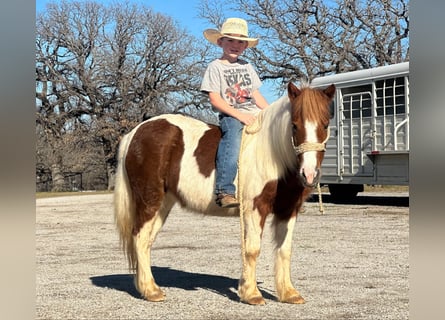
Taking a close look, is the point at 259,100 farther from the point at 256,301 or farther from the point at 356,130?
the point at 356,130

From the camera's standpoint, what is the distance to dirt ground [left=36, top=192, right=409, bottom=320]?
319cm

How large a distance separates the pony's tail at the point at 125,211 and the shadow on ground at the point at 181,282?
242mm

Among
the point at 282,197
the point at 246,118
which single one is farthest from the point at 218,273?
the point at 246,118

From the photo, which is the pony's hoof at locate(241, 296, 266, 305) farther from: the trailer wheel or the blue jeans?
the trailer wheel

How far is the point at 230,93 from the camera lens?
11.7 ft

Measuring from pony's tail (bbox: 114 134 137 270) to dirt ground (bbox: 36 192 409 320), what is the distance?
0.29 m

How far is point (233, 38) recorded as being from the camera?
136 inches

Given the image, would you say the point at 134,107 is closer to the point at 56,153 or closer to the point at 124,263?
the point at 56,153

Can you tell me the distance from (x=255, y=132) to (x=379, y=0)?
16927 millimetres

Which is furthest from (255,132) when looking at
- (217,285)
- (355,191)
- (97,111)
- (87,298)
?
(97,111)

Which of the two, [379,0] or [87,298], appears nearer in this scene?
[87,298]

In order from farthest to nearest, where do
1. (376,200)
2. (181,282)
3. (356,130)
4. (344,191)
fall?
(376,200) → (344,191) → (356,130) → (181,282)

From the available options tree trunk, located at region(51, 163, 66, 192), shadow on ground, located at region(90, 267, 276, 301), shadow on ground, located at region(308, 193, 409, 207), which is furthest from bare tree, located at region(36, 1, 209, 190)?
A: shadow on ground, located at region(90, 267, 276, 301)

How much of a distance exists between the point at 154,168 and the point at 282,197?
91 centimetres
